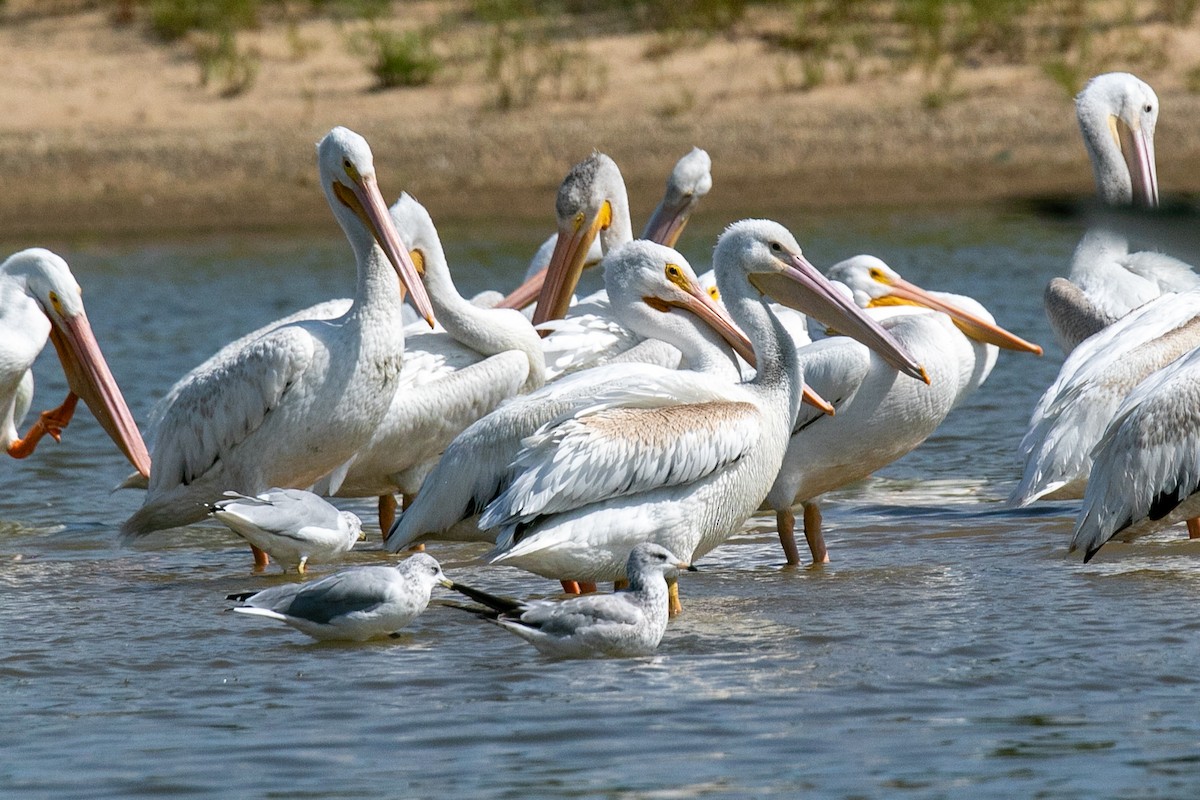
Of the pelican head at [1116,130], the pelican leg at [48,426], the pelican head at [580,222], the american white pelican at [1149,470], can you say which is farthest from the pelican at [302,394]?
the pelican head at [1116,130]

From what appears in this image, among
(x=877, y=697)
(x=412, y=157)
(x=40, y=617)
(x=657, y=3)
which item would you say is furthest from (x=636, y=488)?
(x=657, y=3)

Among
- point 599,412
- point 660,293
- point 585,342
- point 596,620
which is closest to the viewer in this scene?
point 596,620

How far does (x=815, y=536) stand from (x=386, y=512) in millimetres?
1740

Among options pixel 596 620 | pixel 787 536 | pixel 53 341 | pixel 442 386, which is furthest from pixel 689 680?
pixel 53 341

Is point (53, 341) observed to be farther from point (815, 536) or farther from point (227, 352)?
point (815, 536)

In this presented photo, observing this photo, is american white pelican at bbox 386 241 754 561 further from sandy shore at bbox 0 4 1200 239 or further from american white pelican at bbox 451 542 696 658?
sandy shore at bbox 0 4 1200 239

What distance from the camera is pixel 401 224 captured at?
762 centimetres

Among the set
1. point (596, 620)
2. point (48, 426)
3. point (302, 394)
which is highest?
point (302, 394)

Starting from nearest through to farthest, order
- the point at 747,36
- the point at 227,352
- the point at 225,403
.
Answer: the point at 225,403 < the point at 227,352 < the point at 747,36

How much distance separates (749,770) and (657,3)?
596 inches

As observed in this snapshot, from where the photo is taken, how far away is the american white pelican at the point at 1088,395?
20.9ft

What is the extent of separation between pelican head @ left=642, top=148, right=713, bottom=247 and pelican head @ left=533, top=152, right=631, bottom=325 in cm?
39

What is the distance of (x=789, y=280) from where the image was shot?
19.5ft

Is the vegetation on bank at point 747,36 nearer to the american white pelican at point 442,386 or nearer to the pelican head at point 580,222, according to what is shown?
the pelican head at point 580,222
